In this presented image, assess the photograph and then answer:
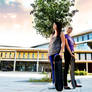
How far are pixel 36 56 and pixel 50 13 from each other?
1140 inches

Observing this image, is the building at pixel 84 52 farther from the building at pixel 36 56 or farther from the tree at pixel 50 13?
the tree at pixel 50 13

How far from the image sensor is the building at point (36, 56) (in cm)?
3750

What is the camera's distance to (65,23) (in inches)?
472

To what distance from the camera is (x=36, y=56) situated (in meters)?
39.8

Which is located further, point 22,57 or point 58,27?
point 22,57

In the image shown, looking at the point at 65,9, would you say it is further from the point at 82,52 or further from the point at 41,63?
the point at 41,63

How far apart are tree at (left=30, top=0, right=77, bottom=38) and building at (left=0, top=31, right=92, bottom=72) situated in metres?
25.7

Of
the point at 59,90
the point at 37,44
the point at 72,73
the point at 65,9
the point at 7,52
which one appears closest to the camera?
the point at 59,90

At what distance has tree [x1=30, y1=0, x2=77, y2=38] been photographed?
11.2 m

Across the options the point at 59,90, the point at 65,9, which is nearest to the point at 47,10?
the point at 65,9

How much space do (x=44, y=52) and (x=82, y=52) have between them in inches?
339

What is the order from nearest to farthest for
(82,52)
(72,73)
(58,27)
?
1. (58,27)
2. (72,73)
3. (82,52)

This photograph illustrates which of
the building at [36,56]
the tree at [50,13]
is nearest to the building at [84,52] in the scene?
the building at [36,56]

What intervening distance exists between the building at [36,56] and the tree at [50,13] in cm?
2568
